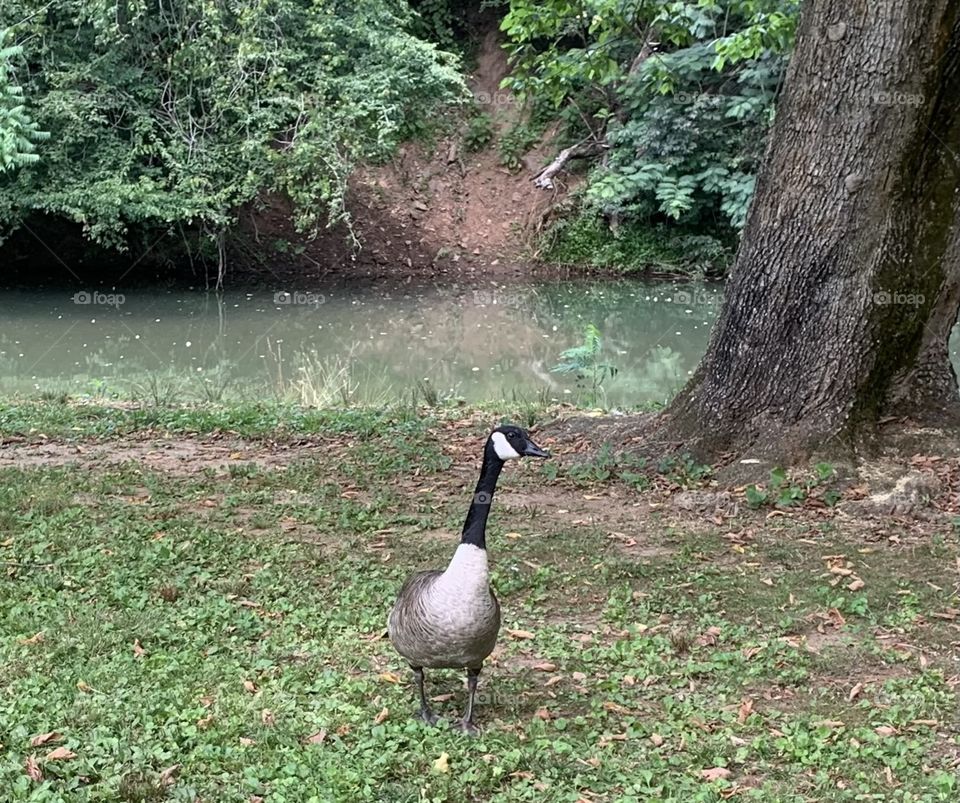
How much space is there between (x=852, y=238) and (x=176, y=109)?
1665 cm

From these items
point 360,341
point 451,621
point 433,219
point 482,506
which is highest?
point 433,219

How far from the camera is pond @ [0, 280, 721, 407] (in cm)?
1374

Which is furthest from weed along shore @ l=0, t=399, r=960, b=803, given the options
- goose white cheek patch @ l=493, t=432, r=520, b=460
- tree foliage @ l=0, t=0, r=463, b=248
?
tree foliage @ l=0, t=0, r=463, b=248

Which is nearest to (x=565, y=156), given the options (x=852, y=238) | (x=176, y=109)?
(x=176, y=109)

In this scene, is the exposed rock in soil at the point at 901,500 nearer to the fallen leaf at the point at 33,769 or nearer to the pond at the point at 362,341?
the fallen leaf at the point at 33,769

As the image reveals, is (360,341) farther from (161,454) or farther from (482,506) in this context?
(482,506)

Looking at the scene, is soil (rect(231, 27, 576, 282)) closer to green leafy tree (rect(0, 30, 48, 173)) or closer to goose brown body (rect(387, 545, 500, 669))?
green leafy tree (rect(0, 30, 48, 173))

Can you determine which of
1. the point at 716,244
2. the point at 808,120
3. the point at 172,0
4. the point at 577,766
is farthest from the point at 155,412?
the point at 716,244

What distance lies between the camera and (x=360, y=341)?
59.1 ft

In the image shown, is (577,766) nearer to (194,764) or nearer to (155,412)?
(194,764)

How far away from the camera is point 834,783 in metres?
3.61

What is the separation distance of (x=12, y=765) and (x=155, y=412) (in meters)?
6.77

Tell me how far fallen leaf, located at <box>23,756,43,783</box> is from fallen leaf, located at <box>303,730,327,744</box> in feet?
3.06

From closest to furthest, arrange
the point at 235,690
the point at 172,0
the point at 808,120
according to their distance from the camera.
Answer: the point at 235,690 → the point at 808,120 → the point at 172,0
